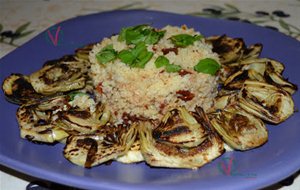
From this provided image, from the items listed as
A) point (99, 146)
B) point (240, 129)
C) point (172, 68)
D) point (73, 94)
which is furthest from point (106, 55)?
point (240, 129)

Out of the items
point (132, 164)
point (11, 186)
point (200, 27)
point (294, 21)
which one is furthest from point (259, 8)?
point (11, 186)

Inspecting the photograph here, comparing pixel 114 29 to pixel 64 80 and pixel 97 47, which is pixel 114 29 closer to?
pixel 97 47

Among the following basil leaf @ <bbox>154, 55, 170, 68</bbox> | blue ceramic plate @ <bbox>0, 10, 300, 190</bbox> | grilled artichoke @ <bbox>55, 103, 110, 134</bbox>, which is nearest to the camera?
blue ceramic plate @ <bbox>0, 10, 300, 190</bbox>

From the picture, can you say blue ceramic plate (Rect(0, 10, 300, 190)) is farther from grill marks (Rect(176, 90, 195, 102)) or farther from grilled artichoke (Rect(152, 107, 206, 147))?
grill marks (Rect(176, 90, 195, 102))

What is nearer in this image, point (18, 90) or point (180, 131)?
point (180, 131)

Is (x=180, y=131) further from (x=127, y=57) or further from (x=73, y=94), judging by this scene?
(x=73, y=94)

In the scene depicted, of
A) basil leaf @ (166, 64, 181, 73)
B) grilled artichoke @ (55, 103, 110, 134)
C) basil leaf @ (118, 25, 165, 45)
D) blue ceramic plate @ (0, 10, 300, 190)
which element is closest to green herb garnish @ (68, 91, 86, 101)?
grilled artichoke @ (55, 103, 110, 134)

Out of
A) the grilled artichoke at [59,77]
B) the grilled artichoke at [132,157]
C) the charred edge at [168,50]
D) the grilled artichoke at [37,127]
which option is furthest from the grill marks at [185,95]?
the grilled artichoke at [37,127]
